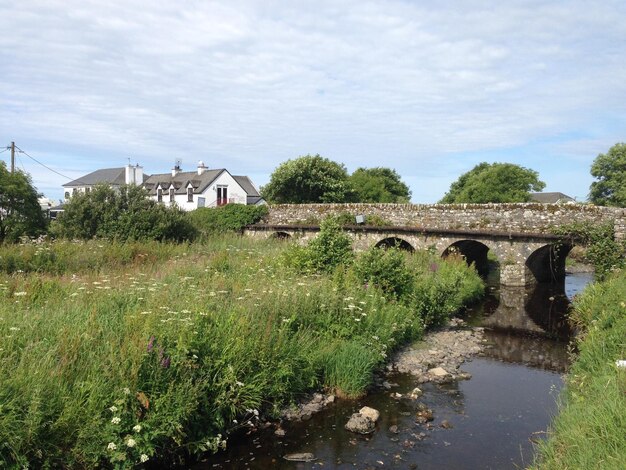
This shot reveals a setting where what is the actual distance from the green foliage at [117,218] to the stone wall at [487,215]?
9.26 metres

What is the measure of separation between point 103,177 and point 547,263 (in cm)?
5166

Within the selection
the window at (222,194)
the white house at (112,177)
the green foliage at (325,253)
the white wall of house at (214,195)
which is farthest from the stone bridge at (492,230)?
the white house at (112,177)

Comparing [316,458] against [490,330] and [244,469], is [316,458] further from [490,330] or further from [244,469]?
[490,330]

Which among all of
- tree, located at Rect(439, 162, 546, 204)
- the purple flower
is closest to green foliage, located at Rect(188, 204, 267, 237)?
the purple flower

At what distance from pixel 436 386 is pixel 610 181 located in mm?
49929

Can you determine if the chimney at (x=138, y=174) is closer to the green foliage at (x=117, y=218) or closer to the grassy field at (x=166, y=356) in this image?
the green foliage at (x=117, y=218)

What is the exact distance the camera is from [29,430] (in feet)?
15.9

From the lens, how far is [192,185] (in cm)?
5250

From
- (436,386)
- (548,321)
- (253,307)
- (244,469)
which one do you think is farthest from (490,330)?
(244,469)

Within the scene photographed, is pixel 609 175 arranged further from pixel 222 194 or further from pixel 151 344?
pixel 151 344

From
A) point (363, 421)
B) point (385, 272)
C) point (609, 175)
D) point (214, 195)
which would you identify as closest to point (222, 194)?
point (214, 195)

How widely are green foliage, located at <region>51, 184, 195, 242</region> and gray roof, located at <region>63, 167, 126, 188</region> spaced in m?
37.2

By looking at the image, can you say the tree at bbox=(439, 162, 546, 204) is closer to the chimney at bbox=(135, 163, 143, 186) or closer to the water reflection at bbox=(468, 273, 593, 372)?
the water reflection at bbox=(468, 273, 593, 372)

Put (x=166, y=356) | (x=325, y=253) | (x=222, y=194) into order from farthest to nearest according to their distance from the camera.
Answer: (x=222, y=194) < (x=325, y=253) < (x=166, y=356)
